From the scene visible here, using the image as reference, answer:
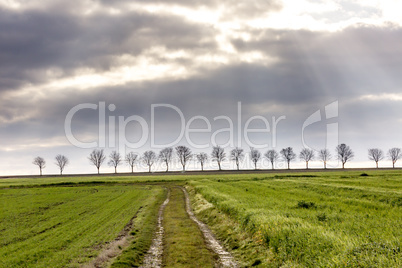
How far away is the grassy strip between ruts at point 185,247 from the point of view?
665 inches

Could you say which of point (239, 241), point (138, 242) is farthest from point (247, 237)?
point (138, 242)

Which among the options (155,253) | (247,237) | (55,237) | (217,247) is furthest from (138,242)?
(55,237)

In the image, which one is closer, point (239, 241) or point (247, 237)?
point (247, 237)

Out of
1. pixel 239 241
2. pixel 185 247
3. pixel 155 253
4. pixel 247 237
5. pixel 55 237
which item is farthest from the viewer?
pixel 55 237

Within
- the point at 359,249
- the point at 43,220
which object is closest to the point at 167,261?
the point at 359,249

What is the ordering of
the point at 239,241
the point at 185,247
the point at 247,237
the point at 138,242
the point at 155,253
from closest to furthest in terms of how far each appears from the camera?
the point at 155,253 < the point at 185,247 < the point at 247,237 < the point at 239,241 < the point at 138,242

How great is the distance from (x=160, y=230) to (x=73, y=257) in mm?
9036

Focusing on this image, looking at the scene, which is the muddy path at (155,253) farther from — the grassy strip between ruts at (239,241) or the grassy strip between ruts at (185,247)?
the grassy strip between ruts at (239,241)

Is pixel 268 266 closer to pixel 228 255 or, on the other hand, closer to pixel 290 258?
pixel 290 258

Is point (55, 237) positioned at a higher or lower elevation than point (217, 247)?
lower

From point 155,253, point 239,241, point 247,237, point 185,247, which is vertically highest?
point 247,237

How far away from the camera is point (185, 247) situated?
1977 centimetres

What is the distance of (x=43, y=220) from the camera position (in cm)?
3441

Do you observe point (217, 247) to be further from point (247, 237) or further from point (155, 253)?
point (155, 253)
